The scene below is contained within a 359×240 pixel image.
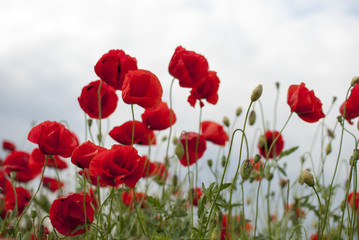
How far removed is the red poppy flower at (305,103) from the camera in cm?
190

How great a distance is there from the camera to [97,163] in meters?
1.46

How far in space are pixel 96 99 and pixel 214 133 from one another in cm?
79

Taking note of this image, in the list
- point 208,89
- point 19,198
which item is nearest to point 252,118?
point 208,89

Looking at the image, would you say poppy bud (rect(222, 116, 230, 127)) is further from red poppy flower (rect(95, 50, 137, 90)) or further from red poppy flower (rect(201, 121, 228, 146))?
red poppy flower (rect(95, 50, 137, 90))

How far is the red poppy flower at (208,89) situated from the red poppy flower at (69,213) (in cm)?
75

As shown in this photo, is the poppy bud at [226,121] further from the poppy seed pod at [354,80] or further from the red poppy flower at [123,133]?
the poppy seed pod at [354,80]

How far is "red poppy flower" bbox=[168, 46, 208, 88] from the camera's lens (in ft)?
6.34

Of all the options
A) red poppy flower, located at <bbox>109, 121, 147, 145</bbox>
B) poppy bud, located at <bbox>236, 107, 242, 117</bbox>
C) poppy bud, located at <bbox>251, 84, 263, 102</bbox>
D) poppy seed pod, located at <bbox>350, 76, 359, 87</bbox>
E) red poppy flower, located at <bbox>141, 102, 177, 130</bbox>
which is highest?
poppy seed pod, located at <bbox>350, 76, 359, 87</bbox>

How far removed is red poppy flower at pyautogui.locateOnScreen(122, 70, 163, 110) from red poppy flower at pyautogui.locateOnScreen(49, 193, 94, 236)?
0.42m

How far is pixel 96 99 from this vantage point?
199cm

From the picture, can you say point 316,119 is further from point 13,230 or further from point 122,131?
point 13,230

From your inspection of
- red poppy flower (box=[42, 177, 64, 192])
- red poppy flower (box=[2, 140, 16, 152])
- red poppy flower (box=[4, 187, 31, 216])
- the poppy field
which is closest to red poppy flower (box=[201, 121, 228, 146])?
the poppy field

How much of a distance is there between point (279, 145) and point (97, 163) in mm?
1503

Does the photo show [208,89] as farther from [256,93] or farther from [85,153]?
[85,153]
